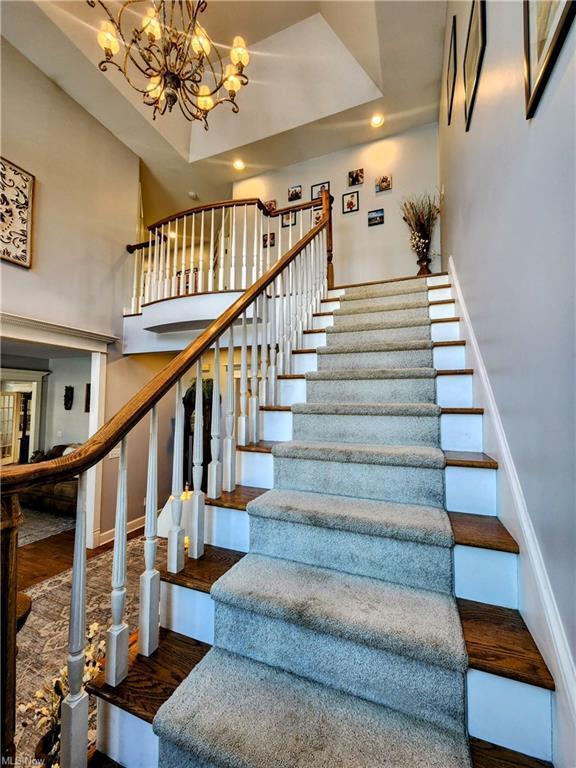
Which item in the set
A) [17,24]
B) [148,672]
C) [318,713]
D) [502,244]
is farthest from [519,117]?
[17,24]

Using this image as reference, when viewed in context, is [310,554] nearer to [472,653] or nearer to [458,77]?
[472,653]

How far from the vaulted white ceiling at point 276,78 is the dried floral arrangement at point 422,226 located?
1.08 meters

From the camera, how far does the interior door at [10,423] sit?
600cm

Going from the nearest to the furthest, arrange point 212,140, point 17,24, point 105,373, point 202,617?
point 202,617 → point 17,24 → point 105,373 → point 212,140

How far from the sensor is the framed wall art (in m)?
1.42

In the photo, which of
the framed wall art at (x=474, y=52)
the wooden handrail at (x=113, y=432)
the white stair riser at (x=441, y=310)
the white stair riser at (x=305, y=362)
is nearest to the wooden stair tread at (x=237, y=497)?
the wooden handrail at (x=113, y=432)

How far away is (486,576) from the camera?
102 cm

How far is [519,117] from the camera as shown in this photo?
97 cm

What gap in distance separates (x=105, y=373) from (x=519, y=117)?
4.24m

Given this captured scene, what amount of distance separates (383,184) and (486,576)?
4.48m

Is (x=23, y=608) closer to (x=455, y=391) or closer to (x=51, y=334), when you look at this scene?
(x=455, y=391)

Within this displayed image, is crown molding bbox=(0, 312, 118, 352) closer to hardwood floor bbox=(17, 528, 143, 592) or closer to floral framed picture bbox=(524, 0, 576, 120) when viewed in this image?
hardwood floor bbox=(17, 528, 143, 592)

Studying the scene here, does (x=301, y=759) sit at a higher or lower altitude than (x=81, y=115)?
lower

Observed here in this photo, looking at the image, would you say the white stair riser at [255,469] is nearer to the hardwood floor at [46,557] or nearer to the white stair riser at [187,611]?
the white stair riser at [187,611]
